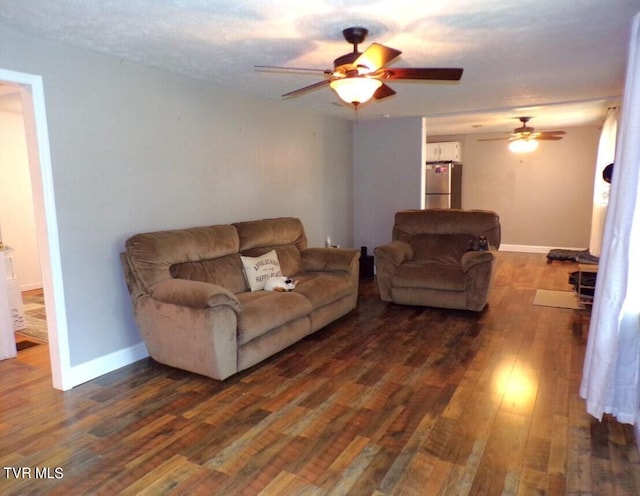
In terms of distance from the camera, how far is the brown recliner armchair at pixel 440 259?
433 cm

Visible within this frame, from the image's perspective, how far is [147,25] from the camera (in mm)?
2502

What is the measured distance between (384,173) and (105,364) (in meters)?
4.37

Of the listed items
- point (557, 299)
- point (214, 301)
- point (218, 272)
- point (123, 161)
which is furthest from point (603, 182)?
point (123, 161)

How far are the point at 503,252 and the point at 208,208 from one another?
5.98m

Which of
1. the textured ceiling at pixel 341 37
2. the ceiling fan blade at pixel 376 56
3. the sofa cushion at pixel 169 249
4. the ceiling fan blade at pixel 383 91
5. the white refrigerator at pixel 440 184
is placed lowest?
the sofa cushion at pixel 169 249

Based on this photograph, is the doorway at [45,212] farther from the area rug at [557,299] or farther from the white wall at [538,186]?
the white wall at [538,186]

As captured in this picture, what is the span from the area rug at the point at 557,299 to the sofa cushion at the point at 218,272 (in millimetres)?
3171

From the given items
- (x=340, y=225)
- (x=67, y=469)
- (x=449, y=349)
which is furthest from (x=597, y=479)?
A: (x=340, y=225)

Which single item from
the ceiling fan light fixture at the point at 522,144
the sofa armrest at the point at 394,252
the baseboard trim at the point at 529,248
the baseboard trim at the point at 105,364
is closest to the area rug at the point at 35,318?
the baseboard trim at the point at 105,364

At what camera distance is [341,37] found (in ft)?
8.92

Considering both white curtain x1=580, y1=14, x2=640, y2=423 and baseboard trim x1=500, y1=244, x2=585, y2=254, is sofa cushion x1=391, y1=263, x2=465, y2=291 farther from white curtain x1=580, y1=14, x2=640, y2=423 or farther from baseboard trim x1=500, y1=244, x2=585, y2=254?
baseboard trim x1=500, y1=244, x2=585, y2=254

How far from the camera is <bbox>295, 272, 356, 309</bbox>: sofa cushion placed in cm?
366

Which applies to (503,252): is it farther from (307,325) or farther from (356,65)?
(356,65)

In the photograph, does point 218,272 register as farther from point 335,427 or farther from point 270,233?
point 335,427
